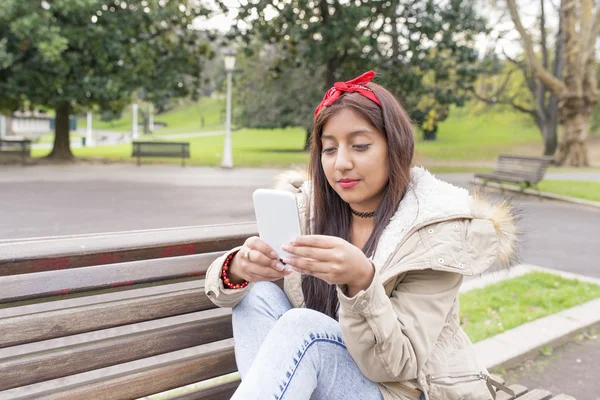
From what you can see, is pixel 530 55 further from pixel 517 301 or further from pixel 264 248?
pixel 264 248

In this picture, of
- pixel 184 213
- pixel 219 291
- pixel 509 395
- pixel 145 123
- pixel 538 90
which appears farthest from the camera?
pixel 145 123

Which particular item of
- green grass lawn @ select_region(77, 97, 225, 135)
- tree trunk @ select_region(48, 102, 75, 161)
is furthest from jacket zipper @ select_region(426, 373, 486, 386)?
green grass lawn @ select_region(77, 97, 225, 135)

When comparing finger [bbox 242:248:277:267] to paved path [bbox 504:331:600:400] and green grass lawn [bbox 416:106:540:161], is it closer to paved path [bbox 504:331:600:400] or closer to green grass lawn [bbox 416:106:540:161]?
paved path [bbox 504:331:600:400]

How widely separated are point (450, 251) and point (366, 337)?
0.37 metres

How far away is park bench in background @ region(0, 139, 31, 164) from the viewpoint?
17281 mm

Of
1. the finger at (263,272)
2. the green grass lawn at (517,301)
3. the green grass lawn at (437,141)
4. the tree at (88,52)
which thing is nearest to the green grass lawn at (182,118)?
the green grass lawn at (437,141)

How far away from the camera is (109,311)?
176 centimetres

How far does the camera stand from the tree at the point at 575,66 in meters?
16.5

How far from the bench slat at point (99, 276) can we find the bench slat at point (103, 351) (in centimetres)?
17

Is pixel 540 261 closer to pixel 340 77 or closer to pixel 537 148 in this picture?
pixel 340 77

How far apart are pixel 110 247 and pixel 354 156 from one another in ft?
2.65

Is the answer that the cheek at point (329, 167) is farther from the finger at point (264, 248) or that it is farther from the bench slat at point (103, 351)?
the bench slat at point (103, 351)

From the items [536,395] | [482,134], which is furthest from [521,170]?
[482,134]

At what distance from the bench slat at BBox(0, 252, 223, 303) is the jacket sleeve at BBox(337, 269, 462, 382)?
26.5 inches
